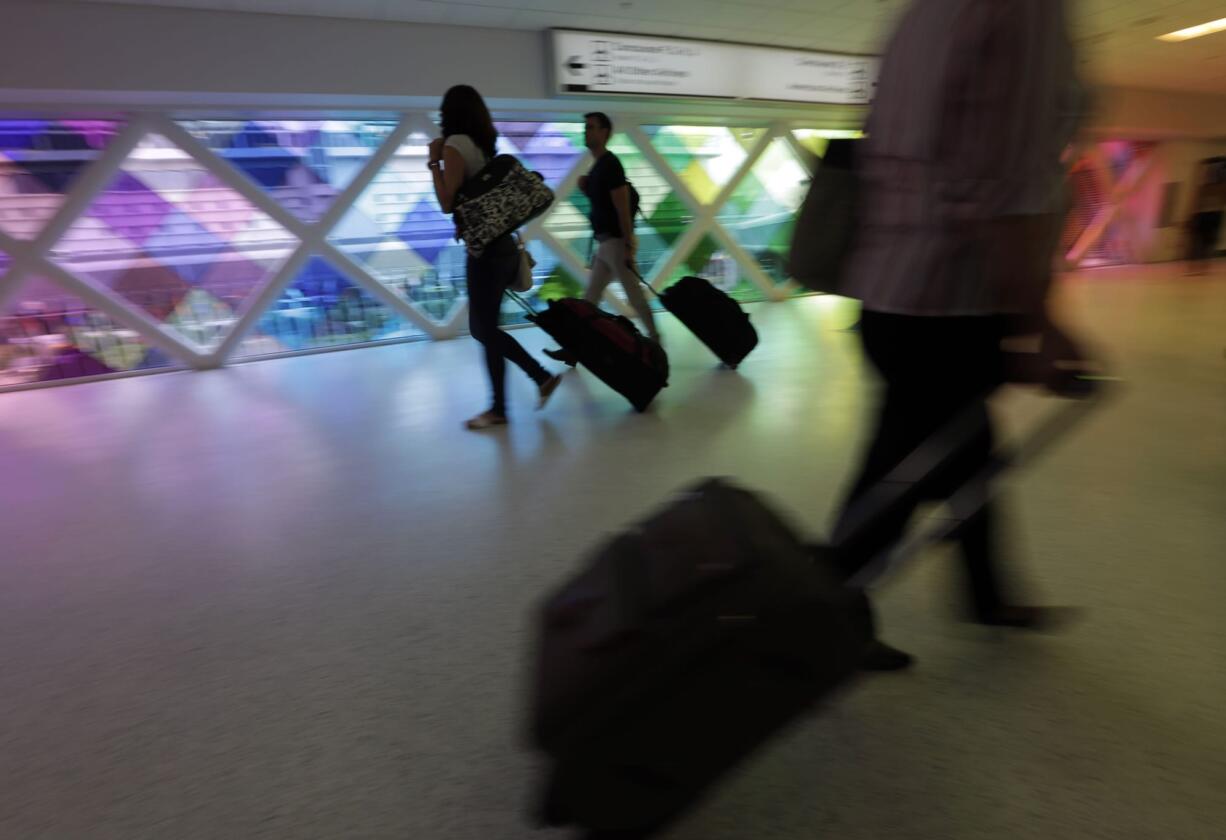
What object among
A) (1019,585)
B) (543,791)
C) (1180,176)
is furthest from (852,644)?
(1180,176)

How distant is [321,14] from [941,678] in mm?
6064

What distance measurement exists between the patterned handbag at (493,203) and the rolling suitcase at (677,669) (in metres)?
2.45

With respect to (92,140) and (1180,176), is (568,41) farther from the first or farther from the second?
(1180,176)

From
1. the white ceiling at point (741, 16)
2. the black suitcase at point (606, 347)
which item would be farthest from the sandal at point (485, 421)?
the white ceiling at point (741, 16)

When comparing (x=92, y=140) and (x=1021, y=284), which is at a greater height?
(x=92, y=140)

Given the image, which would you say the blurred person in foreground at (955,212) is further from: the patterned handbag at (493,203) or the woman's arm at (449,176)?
the woman's arm at (449,176)

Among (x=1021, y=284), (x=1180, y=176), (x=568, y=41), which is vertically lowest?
(x=1021, y=284)

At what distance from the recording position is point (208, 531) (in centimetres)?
237

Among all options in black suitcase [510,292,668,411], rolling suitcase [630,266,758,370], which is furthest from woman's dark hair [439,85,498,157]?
rolling suitcase [630,266,758,370]

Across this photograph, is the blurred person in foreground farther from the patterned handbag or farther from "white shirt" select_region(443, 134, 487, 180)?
"white shirt" select_region(443, 134, 487, 180)

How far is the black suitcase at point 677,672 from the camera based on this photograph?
32.7 inches

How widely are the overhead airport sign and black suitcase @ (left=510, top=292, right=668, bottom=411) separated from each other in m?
3.51

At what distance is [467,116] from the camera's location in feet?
10.1

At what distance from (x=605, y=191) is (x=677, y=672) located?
12.7 ft
